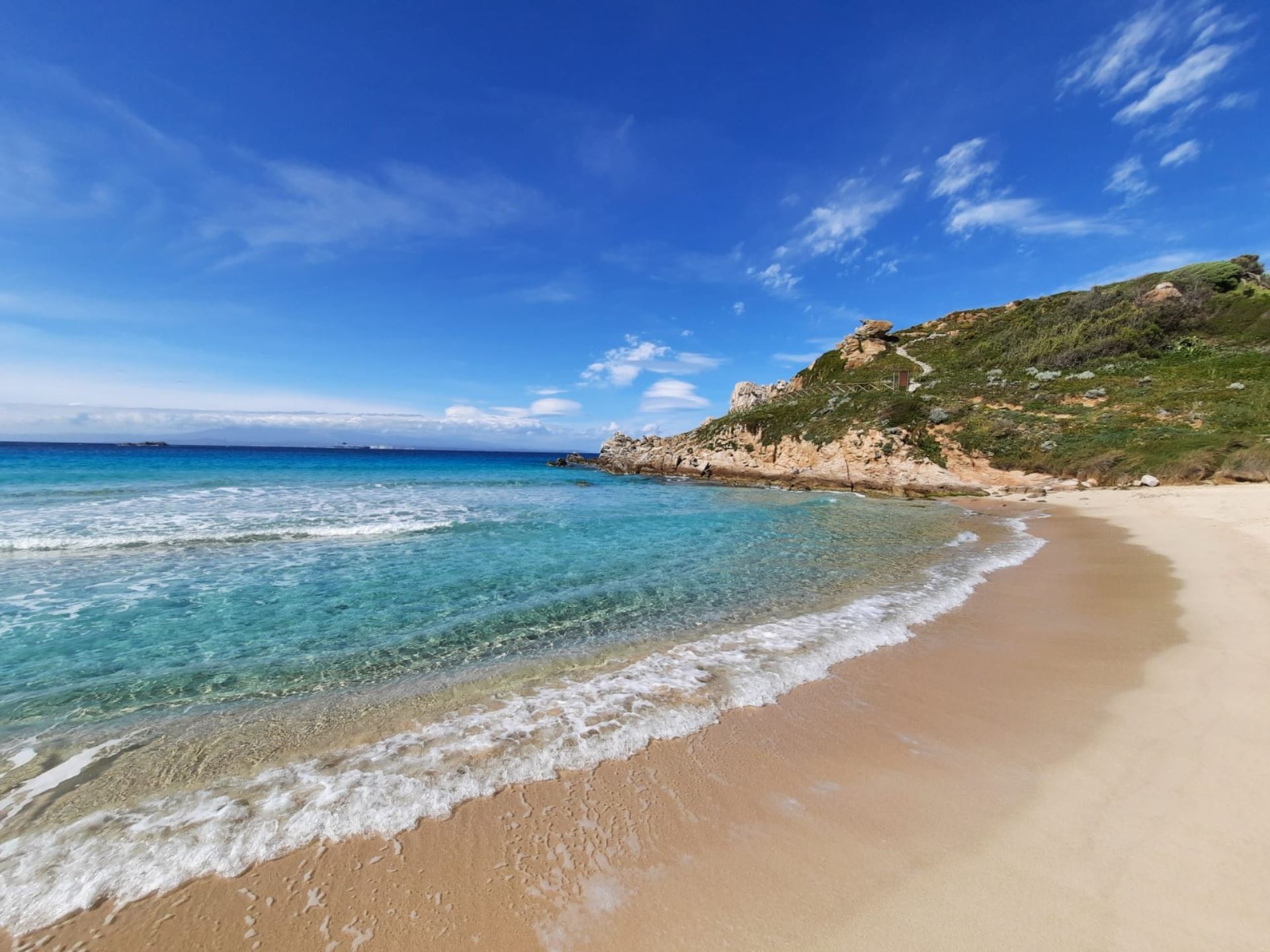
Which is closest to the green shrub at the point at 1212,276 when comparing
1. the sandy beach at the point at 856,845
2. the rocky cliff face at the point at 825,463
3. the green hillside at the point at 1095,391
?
the green hillside at the point at 1095,391

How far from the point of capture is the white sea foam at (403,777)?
328 cm

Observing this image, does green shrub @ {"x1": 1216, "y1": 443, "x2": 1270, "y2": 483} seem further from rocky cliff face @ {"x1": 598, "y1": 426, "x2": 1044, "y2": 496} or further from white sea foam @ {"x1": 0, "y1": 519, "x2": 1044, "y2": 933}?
white sea foam @ {"x1": 0, "y1": 519, "x2": 1044, "y2": 933}

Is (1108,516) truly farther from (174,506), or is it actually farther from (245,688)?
(174,506)

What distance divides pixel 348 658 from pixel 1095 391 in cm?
4696

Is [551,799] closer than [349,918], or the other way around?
[349,918]

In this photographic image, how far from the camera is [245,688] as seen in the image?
603cm

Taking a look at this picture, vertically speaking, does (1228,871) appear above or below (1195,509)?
below

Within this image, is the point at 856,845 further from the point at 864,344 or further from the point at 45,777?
the point at 864,344

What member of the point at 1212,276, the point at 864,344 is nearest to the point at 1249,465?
the point at 1212,276

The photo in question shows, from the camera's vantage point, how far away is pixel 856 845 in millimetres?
3520

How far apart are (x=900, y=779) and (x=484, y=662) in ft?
17.0

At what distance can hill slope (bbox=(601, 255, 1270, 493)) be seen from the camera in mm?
27125

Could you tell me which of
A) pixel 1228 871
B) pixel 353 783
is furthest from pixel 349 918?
pixel 1228 871

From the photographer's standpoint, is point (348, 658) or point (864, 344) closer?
point (348, 658)
